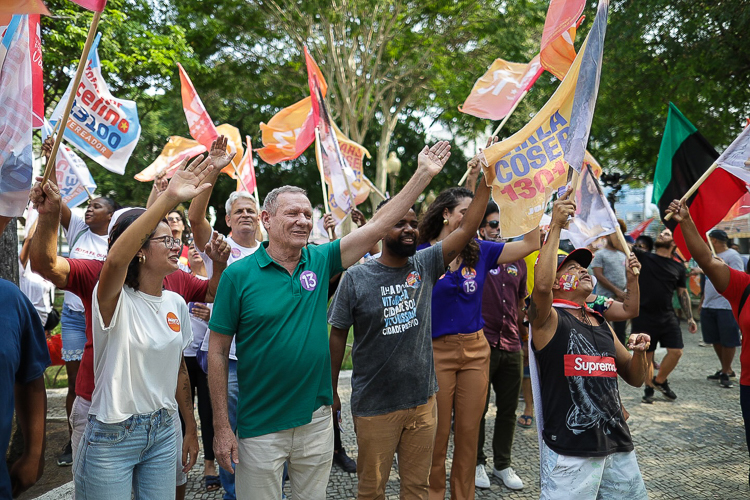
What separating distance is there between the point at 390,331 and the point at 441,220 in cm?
114

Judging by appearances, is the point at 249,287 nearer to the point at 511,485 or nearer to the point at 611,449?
the point at 611,449

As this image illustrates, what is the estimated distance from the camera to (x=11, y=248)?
15.2ft

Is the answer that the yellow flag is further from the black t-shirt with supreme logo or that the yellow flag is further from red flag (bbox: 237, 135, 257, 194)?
red flag (bbox: 237, 135, 257, 194)

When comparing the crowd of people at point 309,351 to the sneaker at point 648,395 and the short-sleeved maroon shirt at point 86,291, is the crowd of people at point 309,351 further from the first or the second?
the sneaker at point 648,395

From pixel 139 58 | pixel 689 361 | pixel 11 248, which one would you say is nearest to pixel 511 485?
pixel 11 248

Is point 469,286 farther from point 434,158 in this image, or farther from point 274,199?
point 274,199

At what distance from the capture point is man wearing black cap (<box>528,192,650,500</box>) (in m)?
2.84

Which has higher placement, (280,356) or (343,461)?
(280,356)

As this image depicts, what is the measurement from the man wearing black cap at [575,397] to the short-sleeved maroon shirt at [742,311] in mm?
1139

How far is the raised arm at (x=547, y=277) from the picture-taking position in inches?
113

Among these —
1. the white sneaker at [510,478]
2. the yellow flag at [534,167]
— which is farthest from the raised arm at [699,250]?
the white sneaker at [510,478]

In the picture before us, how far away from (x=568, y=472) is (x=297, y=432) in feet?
4.35

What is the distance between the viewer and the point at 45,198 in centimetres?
252

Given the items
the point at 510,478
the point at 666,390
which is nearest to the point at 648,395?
the point at 666,390
